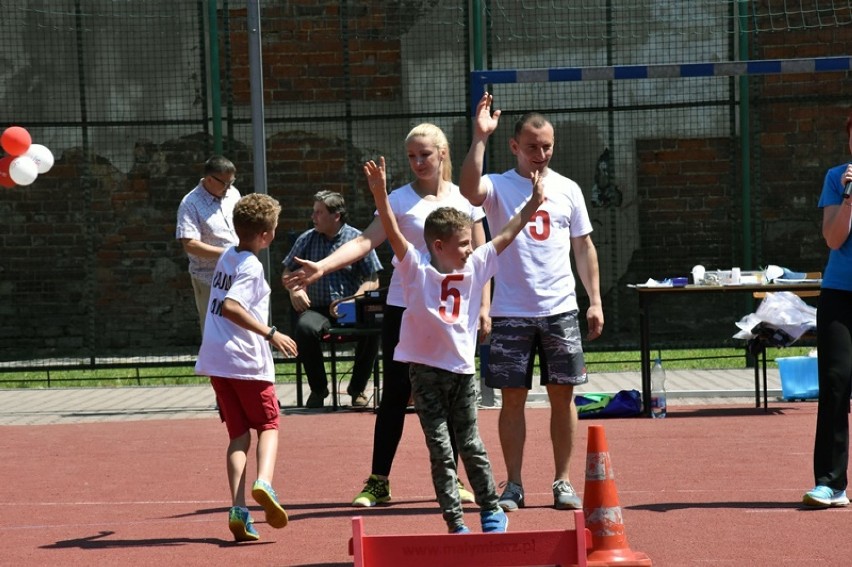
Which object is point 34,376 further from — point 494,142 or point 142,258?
point 494,142

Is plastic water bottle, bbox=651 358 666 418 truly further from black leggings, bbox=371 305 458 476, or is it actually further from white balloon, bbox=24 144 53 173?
white balloon, bbox=24 144 53 173

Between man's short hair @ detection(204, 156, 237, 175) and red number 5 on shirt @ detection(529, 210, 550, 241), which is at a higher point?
man's short hair @ detection(204, 156, 237, 175)

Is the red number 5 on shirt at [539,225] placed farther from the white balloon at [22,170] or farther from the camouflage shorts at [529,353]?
the white balloon at [22,170]

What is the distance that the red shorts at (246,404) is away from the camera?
686 cm

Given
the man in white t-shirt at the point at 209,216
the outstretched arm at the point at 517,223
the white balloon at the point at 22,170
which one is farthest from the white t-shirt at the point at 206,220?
the outstretched arm at the point at 517,223

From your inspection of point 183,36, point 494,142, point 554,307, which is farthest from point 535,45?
Answer: point 554,307

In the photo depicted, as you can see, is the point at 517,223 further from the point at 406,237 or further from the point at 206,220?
the point at 206,220

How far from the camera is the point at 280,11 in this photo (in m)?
16.2

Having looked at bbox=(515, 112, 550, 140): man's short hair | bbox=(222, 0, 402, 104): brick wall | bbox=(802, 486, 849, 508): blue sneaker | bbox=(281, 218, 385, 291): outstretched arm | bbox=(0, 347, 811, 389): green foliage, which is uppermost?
bbox=(222, 0, 402, 104): brick wall

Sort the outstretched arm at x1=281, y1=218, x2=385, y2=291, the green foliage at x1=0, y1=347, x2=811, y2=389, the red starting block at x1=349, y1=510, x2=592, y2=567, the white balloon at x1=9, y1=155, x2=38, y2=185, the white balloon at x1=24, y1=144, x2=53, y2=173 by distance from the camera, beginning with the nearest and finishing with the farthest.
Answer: the red starting block at x1=349, y1=510, x2=592, y2=567 < the outstretched arm at x1=281, y1=218, x2=385, y2=291 < the white balloon at x1=9, y1=155, x2=38, y2=185 < the white balloon at x1=24, y1=144, x2=53, y2=173 < the green foliage at x1=0, y1=347, x2=811, y2=389

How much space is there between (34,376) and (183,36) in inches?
167

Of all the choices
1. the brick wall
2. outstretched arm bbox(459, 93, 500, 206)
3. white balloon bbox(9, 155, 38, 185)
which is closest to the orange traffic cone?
outstretched arm bbox(459, 93, 500, 206)

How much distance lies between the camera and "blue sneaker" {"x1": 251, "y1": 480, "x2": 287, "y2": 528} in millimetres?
6414

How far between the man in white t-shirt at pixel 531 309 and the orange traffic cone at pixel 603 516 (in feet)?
4.06
